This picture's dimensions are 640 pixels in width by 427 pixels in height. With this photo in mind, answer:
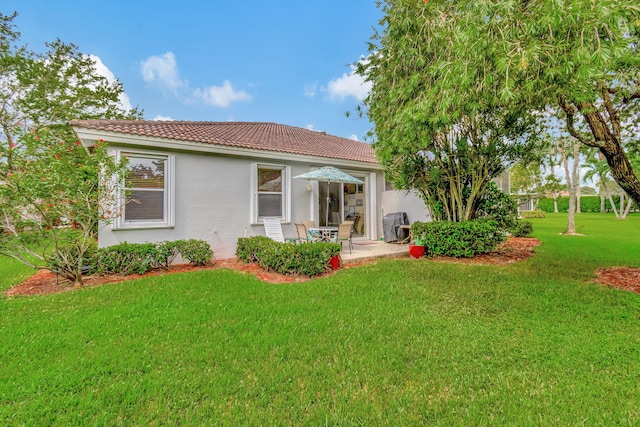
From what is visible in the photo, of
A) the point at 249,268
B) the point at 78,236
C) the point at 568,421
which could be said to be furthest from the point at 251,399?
the point at 78,236

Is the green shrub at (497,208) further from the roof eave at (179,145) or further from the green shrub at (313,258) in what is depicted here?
the green shrub at (313,258)

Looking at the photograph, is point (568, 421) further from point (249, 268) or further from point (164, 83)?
point (164, 83)

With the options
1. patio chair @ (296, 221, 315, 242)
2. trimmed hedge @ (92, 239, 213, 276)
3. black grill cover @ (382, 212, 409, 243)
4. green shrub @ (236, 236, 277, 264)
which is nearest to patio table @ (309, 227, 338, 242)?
patio chair @ (296, 221, 315, 242)

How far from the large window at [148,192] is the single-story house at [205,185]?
22 mm

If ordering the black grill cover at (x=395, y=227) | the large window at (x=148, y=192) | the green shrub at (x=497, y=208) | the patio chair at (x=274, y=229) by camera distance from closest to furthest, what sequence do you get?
the large window at (x=148, y=192) → the patio chair at (x=274, y=229) → the green shrub at (x=497, y=208) → the black grill cover at (x=395, y=227)

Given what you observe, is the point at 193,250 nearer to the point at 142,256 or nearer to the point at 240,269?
the point at 142,256

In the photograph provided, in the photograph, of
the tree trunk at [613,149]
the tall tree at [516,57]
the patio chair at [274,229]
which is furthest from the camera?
the patio chair at [274,229]

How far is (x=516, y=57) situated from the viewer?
3.70 m

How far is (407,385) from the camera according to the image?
289 centimetres

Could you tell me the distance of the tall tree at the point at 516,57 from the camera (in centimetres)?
338

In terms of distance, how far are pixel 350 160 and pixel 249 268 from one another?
19.6 ft

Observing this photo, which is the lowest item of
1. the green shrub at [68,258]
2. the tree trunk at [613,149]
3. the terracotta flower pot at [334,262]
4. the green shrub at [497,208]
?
the terracotta flower pot at [334,262]

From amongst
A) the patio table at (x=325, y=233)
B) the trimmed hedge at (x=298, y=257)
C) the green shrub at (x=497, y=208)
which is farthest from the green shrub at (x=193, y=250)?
the green shrub at (x=497, y=208)

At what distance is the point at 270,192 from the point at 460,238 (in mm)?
6469
